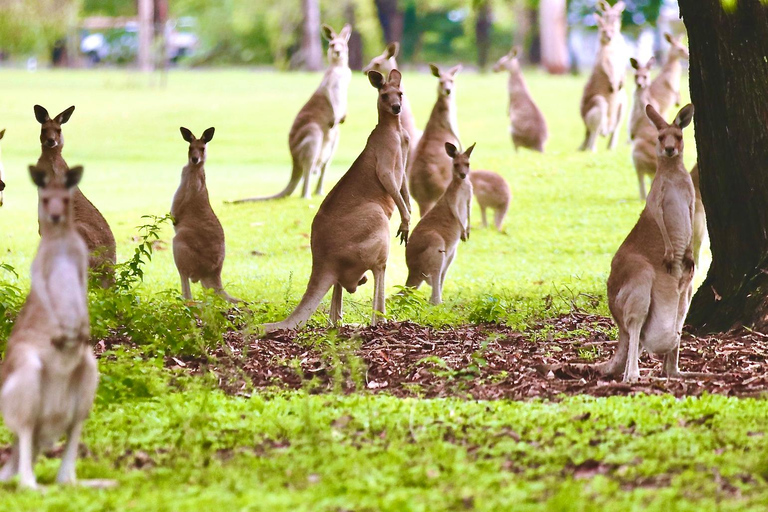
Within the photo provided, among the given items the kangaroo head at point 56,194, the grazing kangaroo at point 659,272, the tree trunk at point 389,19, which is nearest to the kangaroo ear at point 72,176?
the kangaroo head at point 56,194

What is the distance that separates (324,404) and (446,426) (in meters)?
0.74

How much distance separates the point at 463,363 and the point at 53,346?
3021 millimetres

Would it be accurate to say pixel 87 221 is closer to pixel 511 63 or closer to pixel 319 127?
pixel 319 127

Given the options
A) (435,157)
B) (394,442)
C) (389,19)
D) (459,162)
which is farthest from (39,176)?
(389,19)

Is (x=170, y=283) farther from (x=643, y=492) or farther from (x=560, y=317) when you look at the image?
(x=643, y=492)

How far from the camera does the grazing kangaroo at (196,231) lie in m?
8.48

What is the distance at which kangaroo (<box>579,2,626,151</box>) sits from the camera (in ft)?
58.1

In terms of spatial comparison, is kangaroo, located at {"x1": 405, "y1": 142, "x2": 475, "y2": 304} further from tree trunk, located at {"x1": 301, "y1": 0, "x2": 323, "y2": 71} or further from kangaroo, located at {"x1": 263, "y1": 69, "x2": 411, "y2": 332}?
tree trunk, located at {"x1": 301, "y1": 0, "x2": 323, "y2": 71}

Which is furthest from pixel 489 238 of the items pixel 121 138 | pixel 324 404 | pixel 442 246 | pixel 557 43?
pixel 557 43

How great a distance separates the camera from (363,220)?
7.70 m

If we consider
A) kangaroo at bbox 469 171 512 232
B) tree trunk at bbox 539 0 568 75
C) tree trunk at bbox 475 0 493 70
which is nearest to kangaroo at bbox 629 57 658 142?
kangaroo at bbox 469 171 512 232

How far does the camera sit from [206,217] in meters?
8.59

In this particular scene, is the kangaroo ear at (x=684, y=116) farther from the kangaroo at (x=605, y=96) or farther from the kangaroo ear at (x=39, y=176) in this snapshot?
the kangaroo at (x=605, y=96)

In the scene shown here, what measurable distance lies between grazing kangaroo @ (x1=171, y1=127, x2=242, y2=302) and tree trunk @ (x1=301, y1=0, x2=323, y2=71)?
89.7ft
